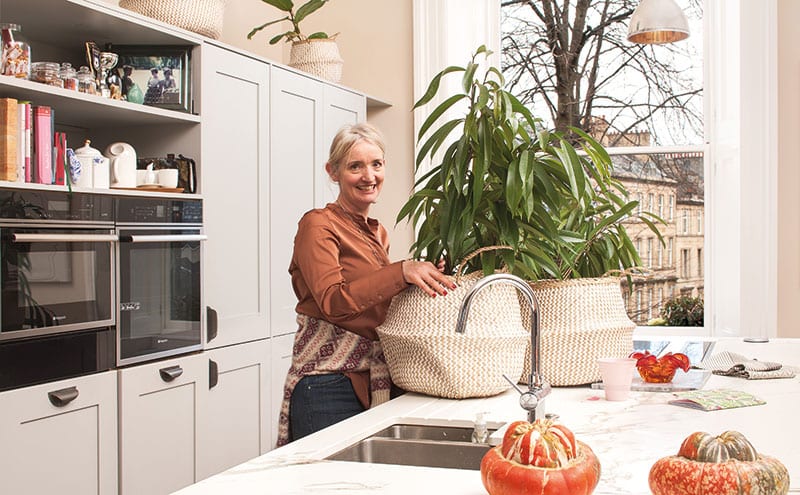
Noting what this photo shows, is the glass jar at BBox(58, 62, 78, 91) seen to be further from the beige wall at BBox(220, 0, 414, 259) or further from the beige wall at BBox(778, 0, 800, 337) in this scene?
the beige wall at BBox(778, 0, 800, 337)

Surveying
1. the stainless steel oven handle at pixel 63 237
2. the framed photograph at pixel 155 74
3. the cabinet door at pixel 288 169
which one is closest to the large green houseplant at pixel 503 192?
the stainless steel oven handle at pixel 63 237

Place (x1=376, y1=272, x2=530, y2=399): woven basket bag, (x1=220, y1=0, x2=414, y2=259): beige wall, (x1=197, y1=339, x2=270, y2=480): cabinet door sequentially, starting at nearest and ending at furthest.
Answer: (x1=376, y1=272, x2=530, y2=399): woven basket bag, (x1=197, y1=339, x2=270, y2=480): cabinet door, (x1=220, y1=0, x2=414, y2=259): beige wall

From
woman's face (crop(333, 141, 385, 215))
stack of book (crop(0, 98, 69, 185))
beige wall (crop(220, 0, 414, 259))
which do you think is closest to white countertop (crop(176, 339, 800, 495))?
woman's face (crop(333, 141, 385, 215))

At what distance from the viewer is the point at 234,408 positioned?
12.3 ft

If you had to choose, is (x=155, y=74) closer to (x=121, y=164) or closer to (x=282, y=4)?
(x=121, y=164)

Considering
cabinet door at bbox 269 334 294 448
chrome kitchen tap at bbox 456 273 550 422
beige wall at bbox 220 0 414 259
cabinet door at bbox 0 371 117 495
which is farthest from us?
beige wall at bbox 220 0 414 259

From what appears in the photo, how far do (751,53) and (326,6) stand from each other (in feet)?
8.14

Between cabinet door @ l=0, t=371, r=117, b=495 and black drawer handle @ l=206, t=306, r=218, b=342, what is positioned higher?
black drawer handle @ l=206, t=306, r=218, b=342

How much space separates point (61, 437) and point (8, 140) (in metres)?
0.94

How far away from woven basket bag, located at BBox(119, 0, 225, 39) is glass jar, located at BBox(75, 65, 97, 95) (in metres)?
0.46

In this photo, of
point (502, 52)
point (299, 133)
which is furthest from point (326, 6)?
point (299, 133)

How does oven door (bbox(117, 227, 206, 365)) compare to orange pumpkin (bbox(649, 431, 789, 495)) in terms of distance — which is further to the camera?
oven door (bbox(117, 227, 206, 365))

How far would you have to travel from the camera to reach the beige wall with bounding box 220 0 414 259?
5176 mm

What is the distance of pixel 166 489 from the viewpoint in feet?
10.6
